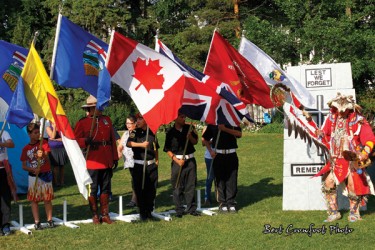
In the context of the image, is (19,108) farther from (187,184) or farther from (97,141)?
(187,184)

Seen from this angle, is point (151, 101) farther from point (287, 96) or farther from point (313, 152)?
point (313, 152)

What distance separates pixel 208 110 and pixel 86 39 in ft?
6.83

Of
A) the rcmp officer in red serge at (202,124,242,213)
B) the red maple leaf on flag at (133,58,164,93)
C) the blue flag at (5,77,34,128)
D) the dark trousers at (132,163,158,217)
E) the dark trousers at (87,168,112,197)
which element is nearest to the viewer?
the blue flag at (5,77,34,128)

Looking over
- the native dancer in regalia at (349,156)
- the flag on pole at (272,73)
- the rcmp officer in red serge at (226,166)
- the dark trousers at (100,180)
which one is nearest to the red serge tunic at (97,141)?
the dark trousers at (100,180)

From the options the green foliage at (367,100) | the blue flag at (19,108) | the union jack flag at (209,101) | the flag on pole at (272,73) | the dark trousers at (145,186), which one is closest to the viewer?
the blue flag at (19,108)

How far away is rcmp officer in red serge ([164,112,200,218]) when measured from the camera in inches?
384

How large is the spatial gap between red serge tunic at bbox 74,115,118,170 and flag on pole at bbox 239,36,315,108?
2.74 m

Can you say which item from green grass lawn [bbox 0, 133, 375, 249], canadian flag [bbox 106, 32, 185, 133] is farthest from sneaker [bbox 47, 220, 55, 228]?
canadian flag [bbox 106, 32, 185, 133]

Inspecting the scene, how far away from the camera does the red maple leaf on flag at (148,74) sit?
8.45 metres

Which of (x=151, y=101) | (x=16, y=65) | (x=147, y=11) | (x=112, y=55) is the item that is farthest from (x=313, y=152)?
(x=147, y=11)

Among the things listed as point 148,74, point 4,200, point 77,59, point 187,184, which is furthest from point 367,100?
point 4,200

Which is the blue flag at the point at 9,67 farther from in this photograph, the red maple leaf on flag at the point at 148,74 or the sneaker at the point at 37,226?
the red maple leaf on flag at the point at 148,74

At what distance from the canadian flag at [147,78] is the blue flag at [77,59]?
27 centimetres

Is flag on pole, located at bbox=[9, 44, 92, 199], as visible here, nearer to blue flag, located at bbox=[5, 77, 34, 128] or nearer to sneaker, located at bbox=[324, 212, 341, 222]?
blue flag, located at bbox=[5, 77, 34, 128]
